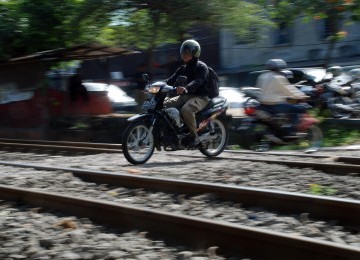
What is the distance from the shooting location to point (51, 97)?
55.7ft

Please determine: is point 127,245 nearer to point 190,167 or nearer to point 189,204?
point 189,204

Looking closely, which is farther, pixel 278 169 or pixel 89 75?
pixel 89 75

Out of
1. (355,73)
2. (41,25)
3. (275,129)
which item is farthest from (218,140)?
(41,25)

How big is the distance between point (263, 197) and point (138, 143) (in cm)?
326

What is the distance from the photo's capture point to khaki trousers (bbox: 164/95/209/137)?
8.50 meters

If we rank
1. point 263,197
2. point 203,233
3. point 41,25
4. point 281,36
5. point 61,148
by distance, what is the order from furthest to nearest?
point 281,36, point 41,25, point 61,148, point 263,197, point 203,233

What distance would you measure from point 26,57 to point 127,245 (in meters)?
11.9

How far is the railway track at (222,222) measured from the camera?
3.98 meters

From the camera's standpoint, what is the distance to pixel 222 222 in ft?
15.1

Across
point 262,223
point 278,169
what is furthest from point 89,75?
point 262,223

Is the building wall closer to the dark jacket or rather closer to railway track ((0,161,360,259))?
the dark jacket

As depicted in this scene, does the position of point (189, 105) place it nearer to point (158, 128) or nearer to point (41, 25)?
point (158, 128)

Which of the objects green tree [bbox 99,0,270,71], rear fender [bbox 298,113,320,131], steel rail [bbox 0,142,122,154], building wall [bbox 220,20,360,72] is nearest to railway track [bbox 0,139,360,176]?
steel rail [bbox 0,142,122,154]

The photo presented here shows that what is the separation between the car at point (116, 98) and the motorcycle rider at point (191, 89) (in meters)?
9.63
